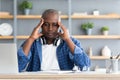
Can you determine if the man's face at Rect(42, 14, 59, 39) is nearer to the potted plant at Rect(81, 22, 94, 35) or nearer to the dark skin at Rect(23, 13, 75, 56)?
the dark skin at Rect(23, 13, 75, 56)

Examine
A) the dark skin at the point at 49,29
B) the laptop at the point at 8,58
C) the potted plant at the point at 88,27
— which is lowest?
the potted plant at the point at 88,27

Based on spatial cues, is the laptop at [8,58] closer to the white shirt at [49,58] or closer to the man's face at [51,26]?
the white shirt at [49,58]

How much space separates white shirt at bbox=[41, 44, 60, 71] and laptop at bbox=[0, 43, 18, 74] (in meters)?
0.57

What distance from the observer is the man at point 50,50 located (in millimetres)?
2594

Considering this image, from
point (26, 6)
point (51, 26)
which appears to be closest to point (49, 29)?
point (51, 26)

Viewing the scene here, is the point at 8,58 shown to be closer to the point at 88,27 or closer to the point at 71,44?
the point at 71,44

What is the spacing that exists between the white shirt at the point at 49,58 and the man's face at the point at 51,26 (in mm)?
93

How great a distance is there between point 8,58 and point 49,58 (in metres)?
0.64

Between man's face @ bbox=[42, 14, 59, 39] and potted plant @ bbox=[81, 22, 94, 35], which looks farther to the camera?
potted plant @ bbox=[81, 22, 94, 35]

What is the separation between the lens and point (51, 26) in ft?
8.79

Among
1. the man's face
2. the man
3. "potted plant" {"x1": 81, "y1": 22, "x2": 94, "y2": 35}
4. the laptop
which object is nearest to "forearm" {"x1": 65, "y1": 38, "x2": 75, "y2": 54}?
the man

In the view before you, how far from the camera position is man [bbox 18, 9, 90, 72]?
259 cm

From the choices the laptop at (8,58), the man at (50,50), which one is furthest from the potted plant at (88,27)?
the laptop at (8,58)

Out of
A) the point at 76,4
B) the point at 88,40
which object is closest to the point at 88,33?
the point at 88,40
